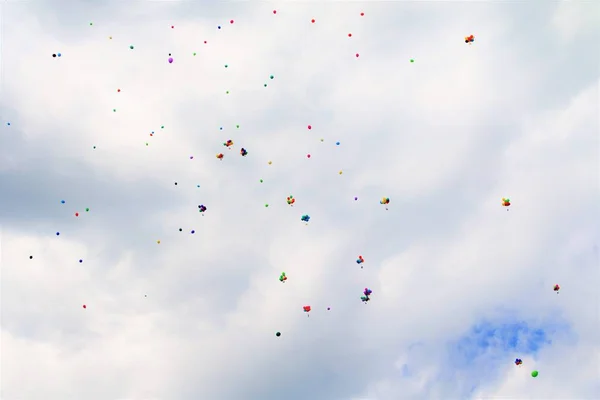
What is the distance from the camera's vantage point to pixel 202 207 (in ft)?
155

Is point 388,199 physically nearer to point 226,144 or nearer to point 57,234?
point 226,144

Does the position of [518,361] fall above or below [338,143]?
below

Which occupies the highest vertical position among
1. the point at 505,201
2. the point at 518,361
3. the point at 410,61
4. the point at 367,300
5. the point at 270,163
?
the point at 410,61

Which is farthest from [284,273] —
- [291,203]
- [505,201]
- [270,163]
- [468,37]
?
[468,37]

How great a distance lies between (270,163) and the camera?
149 ft

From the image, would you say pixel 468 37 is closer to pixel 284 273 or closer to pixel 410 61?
pixel 410 61

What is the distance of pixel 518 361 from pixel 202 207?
28.0m

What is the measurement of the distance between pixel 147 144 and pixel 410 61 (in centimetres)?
2071

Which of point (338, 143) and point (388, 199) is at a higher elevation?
point (338, 143)

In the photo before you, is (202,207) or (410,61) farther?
(202,207)

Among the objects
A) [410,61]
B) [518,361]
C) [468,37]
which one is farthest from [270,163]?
[518,361]

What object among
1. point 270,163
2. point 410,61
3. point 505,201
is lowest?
point 505,201

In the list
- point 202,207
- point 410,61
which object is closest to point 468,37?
point 410,61

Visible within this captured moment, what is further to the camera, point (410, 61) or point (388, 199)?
point (388, 199)
